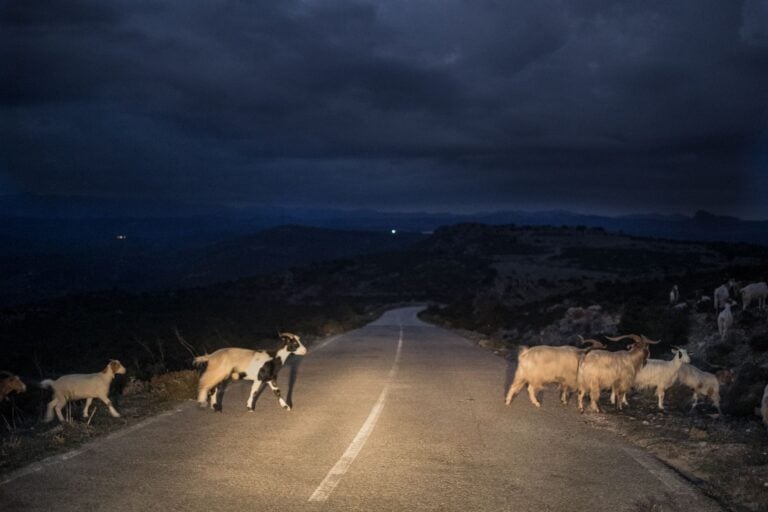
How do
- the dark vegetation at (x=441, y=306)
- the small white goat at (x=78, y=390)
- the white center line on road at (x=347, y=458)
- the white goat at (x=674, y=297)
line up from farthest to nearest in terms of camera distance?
the white goat at (x=674, y=297), the dark vegetation at (x=441, y=306), the small white goat at (x=78, y=390), the white center line on road at (x=347, y=458)

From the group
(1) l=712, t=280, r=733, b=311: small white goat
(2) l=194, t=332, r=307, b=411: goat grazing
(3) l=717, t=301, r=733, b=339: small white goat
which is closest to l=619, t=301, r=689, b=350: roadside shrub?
(1) l=712, t=280, r=733, b=311: small white goat

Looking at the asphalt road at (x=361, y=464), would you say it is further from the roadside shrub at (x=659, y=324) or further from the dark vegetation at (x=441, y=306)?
the roadside shrub at (x=659, y=324)

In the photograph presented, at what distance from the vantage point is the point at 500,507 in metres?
5.76

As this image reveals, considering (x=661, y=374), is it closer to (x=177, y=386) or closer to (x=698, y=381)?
(x=698, y=381)

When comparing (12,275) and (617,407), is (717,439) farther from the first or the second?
(12,275)

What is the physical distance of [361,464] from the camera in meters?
7.16

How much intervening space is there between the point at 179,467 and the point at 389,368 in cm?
1067

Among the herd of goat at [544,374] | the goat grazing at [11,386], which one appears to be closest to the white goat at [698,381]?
the herd of goat at [544,374]

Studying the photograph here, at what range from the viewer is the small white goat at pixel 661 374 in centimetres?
1158

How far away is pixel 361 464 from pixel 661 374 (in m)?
7.60

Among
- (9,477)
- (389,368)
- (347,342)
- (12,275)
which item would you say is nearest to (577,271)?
(347,342)

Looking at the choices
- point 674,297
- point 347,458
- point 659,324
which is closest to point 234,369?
point 347,458

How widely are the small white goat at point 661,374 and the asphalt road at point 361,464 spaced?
191cm

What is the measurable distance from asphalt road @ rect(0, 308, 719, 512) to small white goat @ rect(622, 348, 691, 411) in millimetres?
1910
